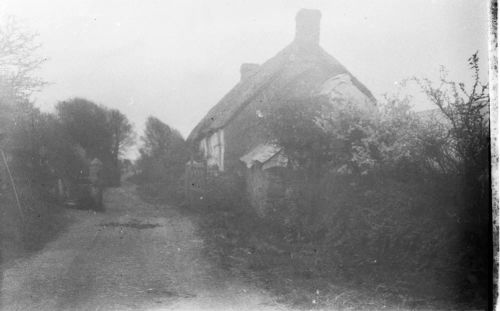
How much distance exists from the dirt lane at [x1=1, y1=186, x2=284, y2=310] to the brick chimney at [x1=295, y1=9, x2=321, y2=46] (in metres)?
14.1

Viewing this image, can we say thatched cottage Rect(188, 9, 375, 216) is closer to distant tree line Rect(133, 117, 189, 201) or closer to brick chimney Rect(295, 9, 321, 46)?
brick chimney Rect(295, 9, 321, 46)

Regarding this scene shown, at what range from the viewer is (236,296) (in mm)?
7355

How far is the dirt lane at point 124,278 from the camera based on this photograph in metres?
6.89

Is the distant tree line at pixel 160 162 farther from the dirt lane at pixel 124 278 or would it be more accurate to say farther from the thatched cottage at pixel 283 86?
the dirt lane at pixel 124 278

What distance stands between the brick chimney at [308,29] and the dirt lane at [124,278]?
14.1 metres

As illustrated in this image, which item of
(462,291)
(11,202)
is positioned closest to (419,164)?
(462,291)

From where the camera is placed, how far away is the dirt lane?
6891 millimetres

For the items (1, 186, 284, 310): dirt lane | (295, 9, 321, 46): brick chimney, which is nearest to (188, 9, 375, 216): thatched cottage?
(295, 9, 321, 46): brick chimney

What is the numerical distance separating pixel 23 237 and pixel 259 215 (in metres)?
8.13

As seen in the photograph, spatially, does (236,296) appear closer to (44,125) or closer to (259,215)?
(259,215)

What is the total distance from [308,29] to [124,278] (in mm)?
18337

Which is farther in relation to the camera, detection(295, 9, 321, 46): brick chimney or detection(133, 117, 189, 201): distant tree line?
detection(133, 117, 189, 201): distant tree line

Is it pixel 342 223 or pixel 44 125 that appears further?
pixel 44 125

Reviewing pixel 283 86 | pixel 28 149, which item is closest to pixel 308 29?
pixel 283 86
